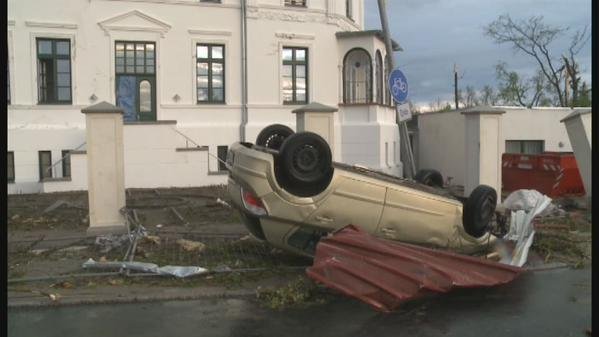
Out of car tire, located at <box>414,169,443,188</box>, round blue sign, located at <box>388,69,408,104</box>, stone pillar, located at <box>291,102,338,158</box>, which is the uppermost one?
round blue sign, located at <box>388,69,408,104</box>

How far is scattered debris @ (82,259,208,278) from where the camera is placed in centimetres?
734

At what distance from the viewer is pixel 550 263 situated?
831cm

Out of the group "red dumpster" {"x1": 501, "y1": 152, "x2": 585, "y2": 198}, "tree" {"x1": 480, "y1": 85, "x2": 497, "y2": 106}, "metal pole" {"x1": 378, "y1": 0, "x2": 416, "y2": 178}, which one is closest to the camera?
"metal pole" {"x1": 378, "y1": 0, "x2": 416, "y2": 178}

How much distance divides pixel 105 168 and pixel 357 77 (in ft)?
50.1

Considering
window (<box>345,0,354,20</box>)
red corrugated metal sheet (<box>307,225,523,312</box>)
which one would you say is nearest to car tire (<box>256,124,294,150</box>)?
red corrugated metal sheet (<box>307,225,523,312</box>)

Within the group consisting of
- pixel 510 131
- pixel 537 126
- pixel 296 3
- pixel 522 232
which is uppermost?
pixel 296 3

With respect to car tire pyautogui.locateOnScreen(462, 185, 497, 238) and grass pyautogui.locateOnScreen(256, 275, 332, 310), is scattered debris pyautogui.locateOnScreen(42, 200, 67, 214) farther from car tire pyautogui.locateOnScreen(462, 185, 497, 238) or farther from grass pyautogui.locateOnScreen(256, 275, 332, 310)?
car tire pyautogui.locateOnScreen(462, 185, 497, 238)

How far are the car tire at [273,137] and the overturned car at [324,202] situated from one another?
0.87m

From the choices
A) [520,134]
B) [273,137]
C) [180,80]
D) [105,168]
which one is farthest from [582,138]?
[520,134]

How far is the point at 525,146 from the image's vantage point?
938 inches

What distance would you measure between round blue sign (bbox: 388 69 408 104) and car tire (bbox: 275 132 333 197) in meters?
4.70

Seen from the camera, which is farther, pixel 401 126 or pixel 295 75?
pixel 295 75

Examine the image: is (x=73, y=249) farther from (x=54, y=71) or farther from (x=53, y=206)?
(x=54, y=71)

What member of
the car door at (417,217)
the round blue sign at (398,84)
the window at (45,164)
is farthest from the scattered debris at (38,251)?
the window at (45,164)
